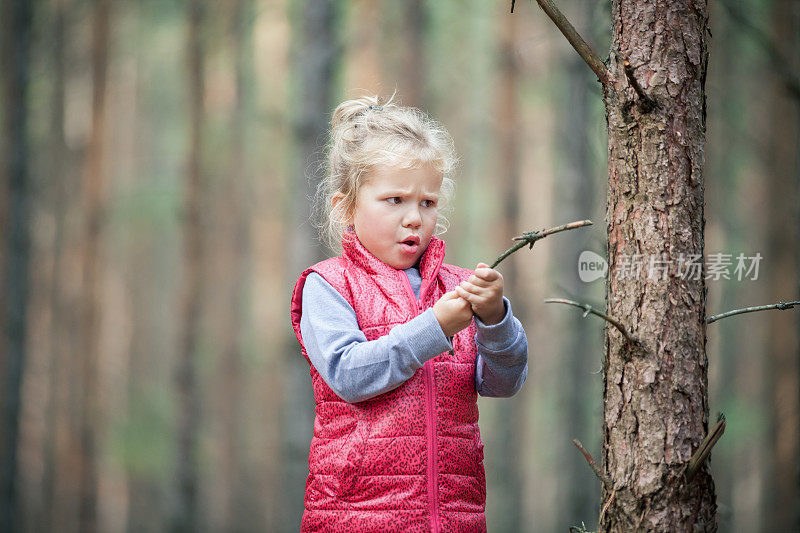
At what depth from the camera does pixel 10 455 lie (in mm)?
6246

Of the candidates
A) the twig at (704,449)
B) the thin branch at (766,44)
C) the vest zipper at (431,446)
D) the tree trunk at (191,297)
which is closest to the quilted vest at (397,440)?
the vest zipper at (431,446)

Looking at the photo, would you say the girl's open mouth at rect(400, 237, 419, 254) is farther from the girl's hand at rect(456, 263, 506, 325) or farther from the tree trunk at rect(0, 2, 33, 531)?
the tree trunk at rect(0, 2, 33, 531)

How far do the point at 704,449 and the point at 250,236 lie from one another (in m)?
8.90

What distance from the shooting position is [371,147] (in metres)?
1.93

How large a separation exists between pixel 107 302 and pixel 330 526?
857 cm

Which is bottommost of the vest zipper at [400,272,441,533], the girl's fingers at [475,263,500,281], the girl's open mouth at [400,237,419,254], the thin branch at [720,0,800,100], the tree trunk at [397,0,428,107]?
the vest zipper at [400,272,441,533]

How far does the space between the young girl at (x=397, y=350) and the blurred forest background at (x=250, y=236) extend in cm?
414

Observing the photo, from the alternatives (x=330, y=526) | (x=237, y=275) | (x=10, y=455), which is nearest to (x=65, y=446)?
(x=10, y=455)

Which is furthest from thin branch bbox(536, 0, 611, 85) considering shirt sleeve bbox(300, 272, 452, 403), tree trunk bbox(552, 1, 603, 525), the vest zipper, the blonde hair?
tree trunk bbox(552, 1, 603, 525)

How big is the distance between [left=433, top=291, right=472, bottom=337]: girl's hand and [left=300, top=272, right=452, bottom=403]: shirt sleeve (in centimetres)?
2

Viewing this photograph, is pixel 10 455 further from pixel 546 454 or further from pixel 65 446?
pixel 546 454

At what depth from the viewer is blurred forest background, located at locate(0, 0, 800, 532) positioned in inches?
267

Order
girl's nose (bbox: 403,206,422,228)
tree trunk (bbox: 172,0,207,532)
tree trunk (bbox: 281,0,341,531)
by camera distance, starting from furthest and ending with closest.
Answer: tree trunk (bbox: 172,0,207,532), tree trunk (bbox: 281,0,341,531), girl's nose (bbox: 403,206,422,228)

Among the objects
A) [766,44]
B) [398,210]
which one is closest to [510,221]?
[766,44]
